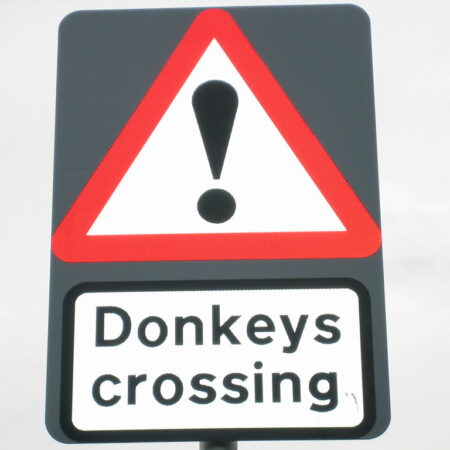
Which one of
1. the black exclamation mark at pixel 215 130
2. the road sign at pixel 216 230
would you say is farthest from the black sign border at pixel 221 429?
the black exclamation mark at pixel 215 130

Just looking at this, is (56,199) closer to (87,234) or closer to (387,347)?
(87,234)

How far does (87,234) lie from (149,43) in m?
0.34

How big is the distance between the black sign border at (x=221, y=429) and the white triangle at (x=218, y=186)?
0.09 metres

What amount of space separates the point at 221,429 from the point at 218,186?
357mm

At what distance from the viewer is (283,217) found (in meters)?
1.15

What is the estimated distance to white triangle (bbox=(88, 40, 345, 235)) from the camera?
1.15 meters

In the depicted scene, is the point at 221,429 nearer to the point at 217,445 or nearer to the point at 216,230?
the point at 217,445

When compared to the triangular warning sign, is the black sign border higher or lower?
lower

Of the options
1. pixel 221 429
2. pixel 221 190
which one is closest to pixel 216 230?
pixel 221 190

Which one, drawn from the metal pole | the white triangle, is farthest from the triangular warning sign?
the metal pole

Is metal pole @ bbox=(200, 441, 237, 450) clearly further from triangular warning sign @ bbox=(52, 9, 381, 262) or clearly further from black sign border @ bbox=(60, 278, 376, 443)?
triangular warning sign @ bbox=(52, 9, 381, 262)

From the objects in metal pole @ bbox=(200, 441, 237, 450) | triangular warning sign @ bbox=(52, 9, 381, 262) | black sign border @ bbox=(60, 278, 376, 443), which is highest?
triangular warning sign @ bbox=(52, 9, 381, 262)

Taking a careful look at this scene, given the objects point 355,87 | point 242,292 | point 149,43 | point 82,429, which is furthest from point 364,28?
point 82,429

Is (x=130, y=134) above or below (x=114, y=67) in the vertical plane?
below
